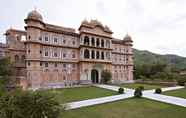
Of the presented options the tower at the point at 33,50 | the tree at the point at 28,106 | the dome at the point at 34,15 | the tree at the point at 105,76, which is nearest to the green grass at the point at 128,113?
the tree at the point at 28,106

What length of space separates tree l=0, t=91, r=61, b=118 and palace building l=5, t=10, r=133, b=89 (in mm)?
20237

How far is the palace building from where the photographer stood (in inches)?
1085

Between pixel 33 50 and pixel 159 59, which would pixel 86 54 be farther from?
pixel 159 59

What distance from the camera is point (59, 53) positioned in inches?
1232

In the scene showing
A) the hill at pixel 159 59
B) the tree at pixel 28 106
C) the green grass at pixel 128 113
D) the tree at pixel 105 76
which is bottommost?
the green grass at pixel 128 113

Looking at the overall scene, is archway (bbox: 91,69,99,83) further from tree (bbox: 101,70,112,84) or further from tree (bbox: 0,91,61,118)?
tree (bbox: 0,91,61,118)

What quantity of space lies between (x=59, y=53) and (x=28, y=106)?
25963 mm

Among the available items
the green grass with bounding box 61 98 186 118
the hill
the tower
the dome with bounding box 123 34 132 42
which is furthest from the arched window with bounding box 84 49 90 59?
the hill

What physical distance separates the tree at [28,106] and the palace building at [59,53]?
2024 cm

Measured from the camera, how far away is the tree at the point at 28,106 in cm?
584

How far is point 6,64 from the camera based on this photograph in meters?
23.0

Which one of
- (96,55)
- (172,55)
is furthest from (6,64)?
(172,55)

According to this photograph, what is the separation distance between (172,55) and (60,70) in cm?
13126

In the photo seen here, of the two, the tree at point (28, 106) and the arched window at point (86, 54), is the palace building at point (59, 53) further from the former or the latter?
the tree at point (28, 106)
